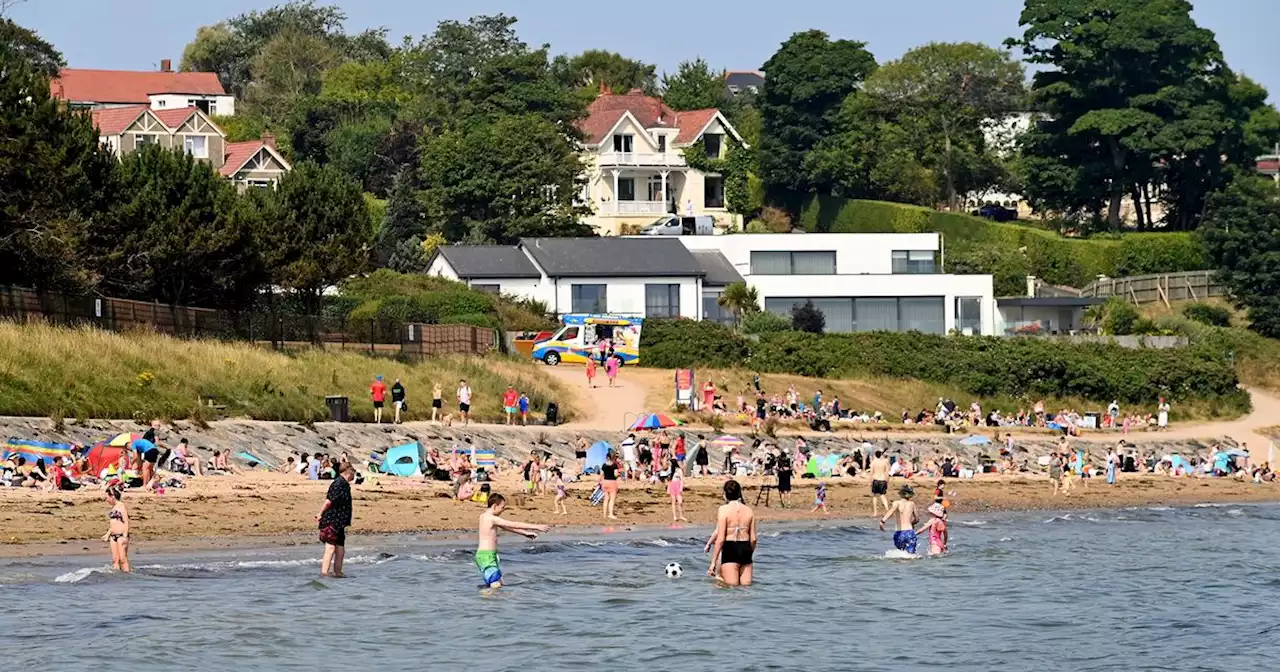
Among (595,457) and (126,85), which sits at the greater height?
(126,85)

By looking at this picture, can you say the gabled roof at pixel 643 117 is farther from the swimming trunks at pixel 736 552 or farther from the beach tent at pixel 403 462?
the swimming trunks at pixel 736 552

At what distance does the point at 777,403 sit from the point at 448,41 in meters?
67.3

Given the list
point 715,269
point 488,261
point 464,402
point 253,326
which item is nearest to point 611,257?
point 715,269

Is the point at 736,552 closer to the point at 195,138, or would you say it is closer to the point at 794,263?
the point at 794,263

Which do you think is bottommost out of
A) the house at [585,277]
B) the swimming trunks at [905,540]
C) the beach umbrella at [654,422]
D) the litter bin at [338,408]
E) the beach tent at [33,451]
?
the swimming trunks at [905,540]

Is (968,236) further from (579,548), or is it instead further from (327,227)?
(579,548)

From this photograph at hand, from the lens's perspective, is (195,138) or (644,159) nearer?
(195,138)

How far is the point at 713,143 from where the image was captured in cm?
9944

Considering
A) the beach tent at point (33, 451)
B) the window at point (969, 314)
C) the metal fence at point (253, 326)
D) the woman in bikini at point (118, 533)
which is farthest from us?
the window at point (969, 314)

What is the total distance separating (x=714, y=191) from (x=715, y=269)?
2446 centimetres

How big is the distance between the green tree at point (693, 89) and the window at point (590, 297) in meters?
43.1

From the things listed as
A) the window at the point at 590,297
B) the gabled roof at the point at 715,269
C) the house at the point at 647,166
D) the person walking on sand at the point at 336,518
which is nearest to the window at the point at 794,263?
the gabled roof at the point at 715,269

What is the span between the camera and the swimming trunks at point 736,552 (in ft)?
89.0

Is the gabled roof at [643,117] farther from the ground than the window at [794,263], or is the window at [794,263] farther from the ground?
the gabled roof at [643,117]
